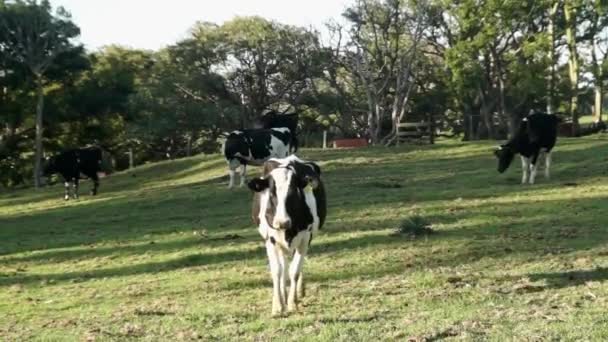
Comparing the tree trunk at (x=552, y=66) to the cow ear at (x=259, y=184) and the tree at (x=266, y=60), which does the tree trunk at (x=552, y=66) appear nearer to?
the tree at (x=266, y=60)

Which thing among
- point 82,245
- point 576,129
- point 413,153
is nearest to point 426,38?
point 576,129

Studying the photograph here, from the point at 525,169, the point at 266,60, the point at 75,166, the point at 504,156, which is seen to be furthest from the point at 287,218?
the point at 266,60

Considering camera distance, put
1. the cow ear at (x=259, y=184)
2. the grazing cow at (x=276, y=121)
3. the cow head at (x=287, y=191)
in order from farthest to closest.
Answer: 1. the grazing cow at (x=276, y=121)
2. the cow ear at (x=259, y=184)
3. the cow head at (x=287, y=191)

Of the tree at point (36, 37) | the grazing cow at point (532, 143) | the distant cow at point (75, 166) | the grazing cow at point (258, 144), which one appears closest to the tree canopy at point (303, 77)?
the tree at point (36, 37)

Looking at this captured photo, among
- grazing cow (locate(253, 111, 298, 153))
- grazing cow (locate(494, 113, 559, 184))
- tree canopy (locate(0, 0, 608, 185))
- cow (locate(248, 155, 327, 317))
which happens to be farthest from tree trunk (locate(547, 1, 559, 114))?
cow (locate(248, 155, 327, 317))

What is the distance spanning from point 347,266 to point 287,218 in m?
3.30

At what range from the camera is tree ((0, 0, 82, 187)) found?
39.7m

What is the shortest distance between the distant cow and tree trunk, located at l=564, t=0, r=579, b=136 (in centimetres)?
2629

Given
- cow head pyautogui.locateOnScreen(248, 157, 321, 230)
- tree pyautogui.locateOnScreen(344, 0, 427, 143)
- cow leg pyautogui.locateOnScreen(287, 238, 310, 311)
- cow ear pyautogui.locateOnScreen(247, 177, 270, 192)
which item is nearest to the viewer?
cow head pyautogui.locateOnScreen(248, 157, 321, 230)

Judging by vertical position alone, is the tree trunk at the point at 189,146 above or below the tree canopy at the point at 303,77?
below

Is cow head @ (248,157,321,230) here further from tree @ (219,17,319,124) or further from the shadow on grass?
tree @ (219,17,319,124)

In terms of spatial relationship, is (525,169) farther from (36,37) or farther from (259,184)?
(36,37)

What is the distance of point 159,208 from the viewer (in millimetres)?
22703

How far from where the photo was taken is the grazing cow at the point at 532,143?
22172 mm
